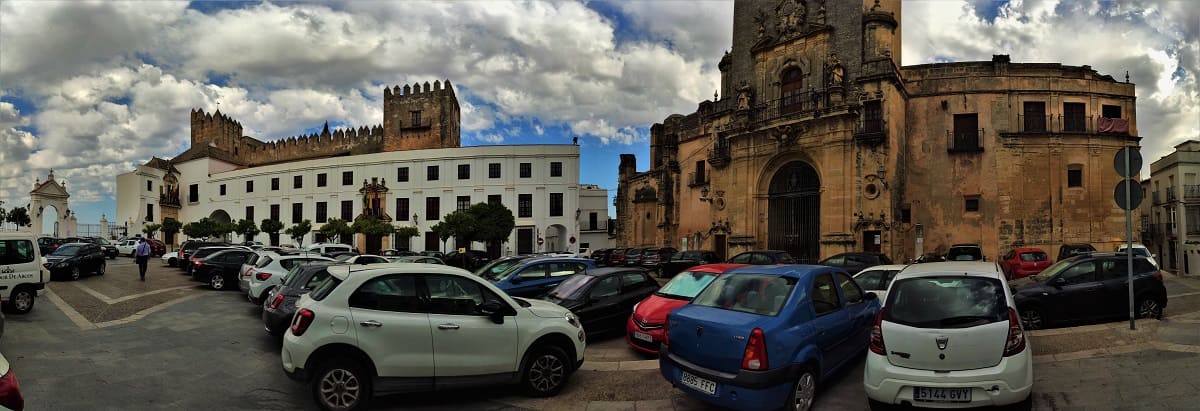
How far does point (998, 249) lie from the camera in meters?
24.8

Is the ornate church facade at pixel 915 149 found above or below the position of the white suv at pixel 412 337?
above

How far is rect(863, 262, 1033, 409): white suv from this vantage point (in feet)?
16.6

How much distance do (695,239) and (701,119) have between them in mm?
7681

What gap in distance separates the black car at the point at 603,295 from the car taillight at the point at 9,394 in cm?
690

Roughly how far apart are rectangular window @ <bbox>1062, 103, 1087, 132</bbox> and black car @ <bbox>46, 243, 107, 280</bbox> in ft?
126

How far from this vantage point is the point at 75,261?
709 inches

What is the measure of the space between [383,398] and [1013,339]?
20.8 feet

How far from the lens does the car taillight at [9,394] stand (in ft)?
10.7

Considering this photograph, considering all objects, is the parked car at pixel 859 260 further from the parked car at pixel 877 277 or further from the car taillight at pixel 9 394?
the car taillight at pixel 9 394

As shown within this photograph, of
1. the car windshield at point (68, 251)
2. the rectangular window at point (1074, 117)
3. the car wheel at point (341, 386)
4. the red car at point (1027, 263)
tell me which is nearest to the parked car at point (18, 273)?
the car windshield at point (68, 251)

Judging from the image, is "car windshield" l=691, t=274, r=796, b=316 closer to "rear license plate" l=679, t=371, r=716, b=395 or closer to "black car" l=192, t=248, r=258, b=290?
"rear license plate" l=679, t=371, r=716, b=395

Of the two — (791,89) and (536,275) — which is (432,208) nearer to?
(791,89)

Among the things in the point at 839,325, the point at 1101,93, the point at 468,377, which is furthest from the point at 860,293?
the point at 1101,93

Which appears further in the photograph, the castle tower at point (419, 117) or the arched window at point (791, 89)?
the castle tower at point (419, 117)
